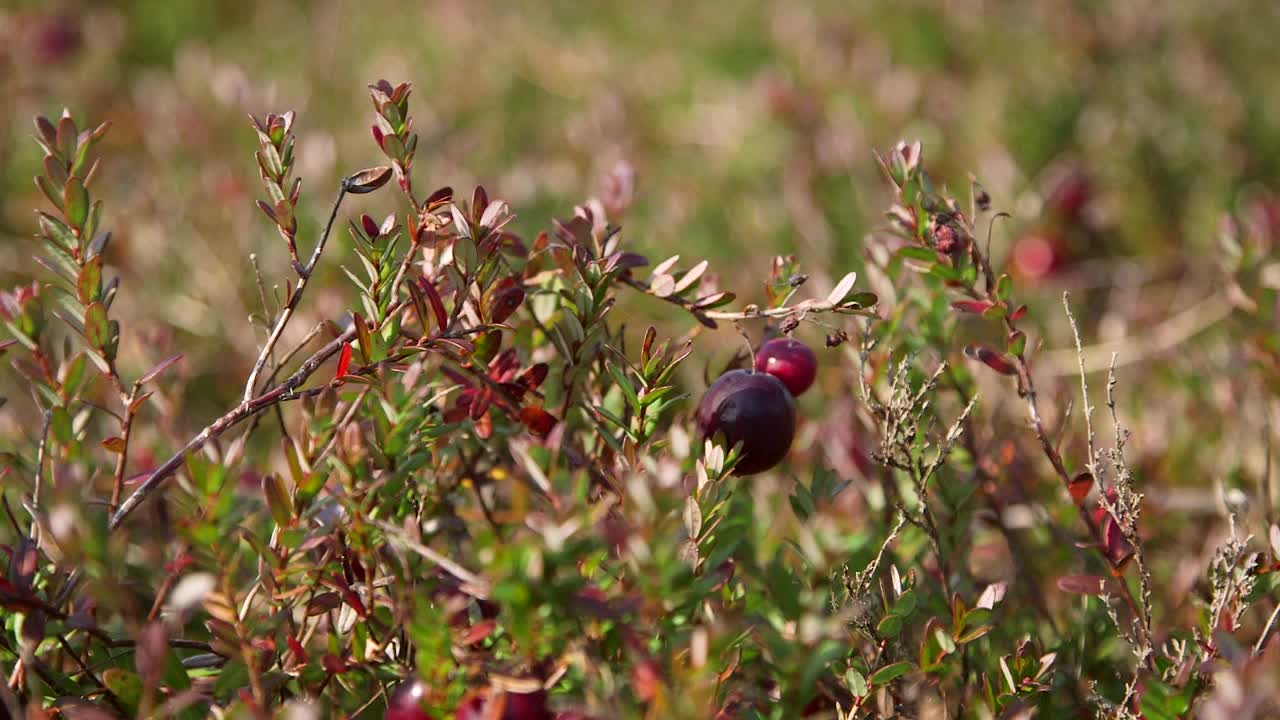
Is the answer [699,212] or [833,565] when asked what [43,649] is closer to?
[833,565]

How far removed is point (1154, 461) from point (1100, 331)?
919 mm

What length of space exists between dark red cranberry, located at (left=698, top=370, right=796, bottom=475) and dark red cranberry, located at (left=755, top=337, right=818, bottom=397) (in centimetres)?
9

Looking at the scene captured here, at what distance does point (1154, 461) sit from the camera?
2.00 metres

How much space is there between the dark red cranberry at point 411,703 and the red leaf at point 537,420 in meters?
0.31

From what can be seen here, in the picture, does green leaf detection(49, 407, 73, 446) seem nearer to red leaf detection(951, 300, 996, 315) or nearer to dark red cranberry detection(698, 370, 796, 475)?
dark red cranberry detection(698, 370, 796, 475)

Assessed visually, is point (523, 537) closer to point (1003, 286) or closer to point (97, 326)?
point (97, 326)

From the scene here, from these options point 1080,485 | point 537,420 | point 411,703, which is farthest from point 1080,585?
point 411,703

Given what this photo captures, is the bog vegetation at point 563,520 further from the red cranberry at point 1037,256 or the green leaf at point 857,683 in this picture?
the red cranberry at point 1037,256

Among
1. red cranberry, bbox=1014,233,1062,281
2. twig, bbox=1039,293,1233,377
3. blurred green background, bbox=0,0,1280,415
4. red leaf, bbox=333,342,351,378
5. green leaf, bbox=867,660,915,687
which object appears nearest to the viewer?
green leaf, bbox=867,660,915,687

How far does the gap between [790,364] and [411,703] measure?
614 millimetres

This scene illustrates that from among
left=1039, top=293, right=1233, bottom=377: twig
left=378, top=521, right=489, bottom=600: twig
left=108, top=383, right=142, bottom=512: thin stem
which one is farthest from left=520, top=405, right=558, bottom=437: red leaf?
left=1039, top=293, right=1233, bottom=377: twig

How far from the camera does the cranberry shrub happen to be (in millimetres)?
905

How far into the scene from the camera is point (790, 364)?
4.31ft

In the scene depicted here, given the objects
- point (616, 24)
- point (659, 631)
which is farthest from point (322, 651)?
point (616, 24)
